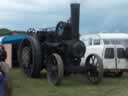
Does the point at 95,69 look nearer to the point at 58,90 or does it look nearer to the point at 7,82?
the point at 58,90

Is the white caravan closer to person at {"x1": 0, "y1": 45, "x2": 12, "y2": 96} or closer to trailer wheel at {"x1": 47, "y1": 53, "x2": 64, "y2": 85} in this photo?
trailer wheel at {"x1": 47, "y1": 53, "x2": 64, "y2": 85}

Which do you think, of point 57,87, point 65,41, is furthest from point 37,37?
point 57,87

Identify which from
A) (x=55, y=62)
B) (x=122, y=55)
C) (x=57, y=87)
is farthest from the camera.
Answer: (x=122, y=55)

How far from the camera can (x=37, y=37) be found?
17766mm

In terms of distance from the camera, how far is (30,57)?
57.0 feet

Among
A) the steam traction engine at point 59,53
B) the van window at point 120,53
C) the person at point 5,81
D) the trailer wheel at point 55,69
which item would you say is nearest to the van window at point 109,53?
the van window at point 120,53

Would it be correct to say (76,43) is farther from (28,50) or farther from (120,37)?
(120,37)

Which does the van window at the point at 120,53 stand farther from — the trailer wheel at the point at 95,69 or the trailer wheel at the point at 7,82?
the trailer wheel at the point at 7,82

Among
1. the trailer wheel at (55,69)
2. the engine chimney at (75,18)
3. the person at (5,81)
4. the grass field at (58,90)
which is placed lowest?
the grass field at (58,90)

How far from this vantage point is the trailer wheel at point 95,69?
52.5ft

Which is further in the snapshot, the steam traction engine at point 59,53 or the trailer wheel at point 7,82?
the steam traction engine at point 59,53

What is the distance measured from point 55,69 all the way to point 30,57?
2.28 metres

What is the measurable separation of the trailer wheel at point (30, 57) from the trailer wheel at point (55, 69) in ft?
3.07

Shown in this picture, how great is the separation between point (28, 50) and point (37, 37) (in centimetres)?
65
